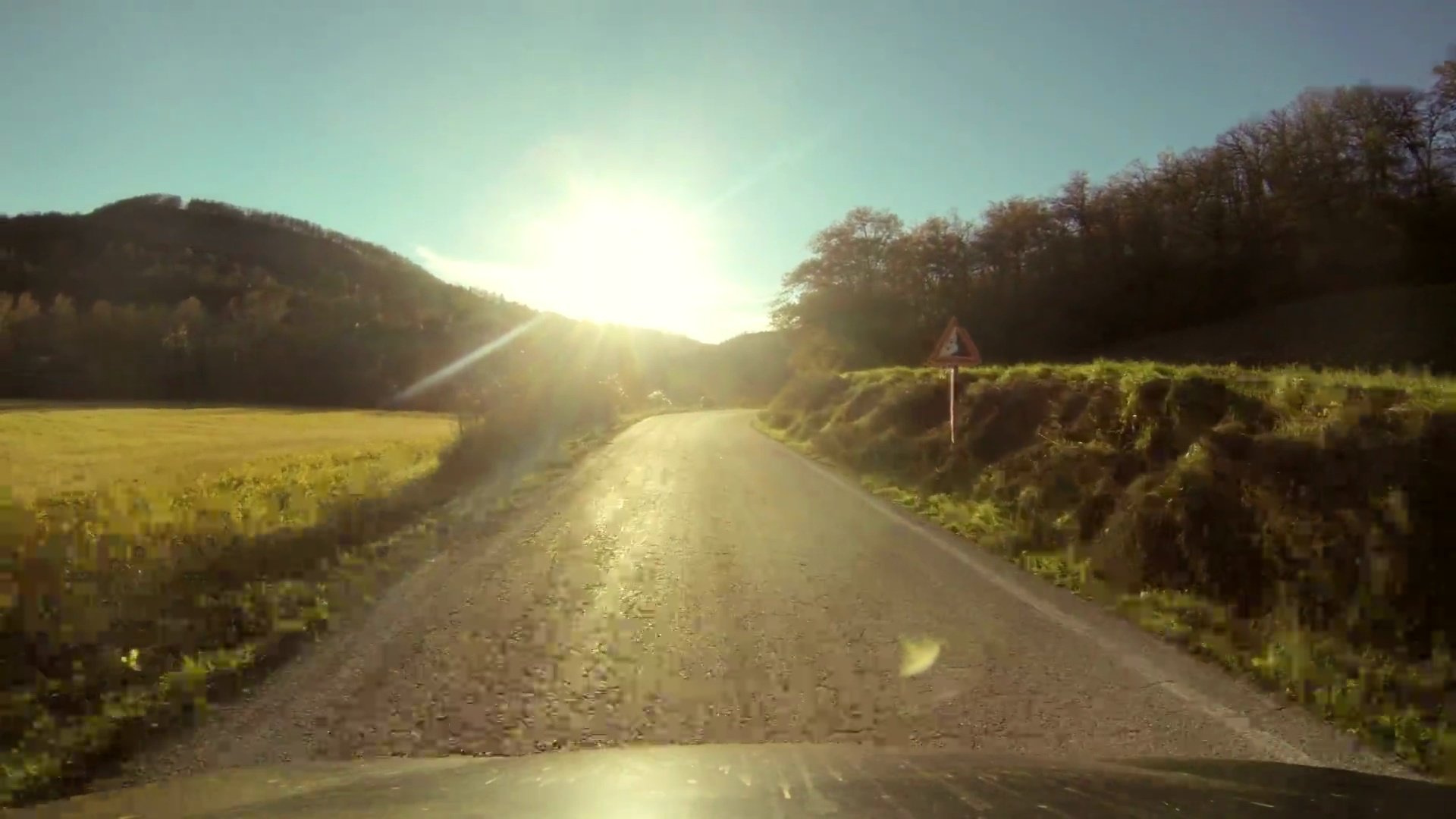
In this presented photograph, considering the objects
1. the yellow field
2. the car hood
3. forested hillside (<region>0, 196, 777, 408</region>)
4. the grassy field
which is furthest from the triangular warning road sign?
forested hillside (<region>0, 196, 777, 408</region>)

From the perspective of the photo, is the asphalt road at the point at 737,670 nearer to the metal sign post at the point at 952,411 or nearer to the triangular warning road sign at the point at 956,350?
the triangular warning road sign at the point at 956,350

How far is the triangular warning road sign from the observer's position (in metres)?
16.1

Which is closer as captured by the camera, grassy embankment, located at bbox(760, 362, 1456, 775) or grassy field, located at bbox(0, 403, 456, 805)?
grassy field, located at bbox(0, 403, 456, 805)

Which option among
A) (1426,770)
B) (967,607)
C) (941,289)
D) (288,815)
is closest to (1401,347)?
(967,607)

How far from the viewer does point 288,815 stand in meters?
3.01

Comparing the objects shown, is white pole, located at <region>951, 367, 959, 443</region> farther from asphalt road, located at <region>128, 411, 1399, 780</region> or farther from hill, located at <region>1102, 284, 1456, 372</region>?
A: hill, located at <region>1102, 284, 1456, 372</region>

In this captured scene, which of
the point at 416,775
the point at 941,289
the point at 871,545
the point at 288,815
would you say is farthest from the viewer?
the point at 941,289

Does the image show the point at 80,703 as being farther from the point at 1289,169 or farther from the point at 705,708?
the point at 1289,169

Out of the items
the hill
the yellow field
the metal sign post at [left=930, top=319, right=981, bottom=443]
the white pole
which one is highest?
the hill

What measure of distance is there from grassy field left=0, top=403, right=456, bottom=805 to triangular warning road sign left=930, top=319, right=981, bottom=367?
868 centimetres

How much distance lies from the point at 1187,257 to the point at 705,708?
35727mm

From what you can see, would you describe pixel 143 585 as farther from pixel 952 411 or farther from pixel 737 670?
pixel 952 411

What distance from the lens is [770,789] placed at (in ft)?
10.5

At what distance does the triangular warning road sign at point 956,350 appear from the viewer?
52.7 feet
